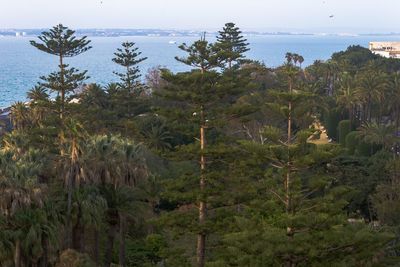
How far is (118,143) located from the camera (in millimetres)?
25703

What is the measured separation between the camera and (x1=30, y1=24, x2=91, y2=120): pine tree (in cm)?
4056

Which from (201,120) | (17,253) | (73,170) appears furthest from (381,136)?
(17,253)

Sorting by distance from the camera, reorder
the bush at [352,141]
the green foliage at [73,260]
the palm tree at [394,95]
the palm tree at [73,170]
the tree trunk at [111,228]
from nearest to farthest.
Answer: the green foliage at [73,260], the palm tree at [73,170], the tree trunk at [111,228], the bush at [352,141], the palm tree at [394,95]

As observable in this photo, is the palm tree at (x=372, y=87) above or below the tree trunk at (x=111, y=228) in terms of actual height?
above

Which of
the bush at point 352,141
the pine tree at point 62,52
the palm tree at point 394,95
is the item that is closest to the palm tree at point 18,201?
the pine tree at point 62,52

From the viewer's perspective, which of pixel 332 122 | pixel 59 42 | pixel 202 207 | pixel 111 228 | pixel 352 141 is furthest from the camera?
pixel 332 122

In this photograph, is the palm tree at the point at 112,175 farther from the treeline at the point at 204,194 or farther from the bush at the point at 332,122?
the bush at the point at 332,122

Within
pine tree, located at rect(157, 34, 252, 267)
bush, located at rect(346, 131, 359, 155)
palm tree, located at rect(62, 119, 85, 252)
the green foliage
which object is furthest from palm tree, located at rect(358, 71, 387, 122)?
the green foliage

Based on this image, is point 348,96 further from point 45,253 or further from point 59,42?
point 45,253

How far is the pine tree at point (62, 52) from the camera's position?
40.6 metres

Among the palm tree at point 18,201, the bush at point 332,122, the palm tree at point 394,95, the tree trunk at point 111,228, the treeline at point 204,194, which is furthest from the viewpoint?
the bush at point 332,122

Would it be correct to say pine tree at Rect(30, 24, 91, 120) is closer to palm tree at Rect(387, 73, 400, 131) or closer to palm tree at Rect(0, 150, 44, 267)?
palm tree at Rect(0, 150, 44, 267)

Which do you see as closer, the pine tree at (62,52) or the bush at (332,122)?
the pine tree at (62,52)

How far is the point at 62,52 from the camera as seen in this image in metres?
42.3
